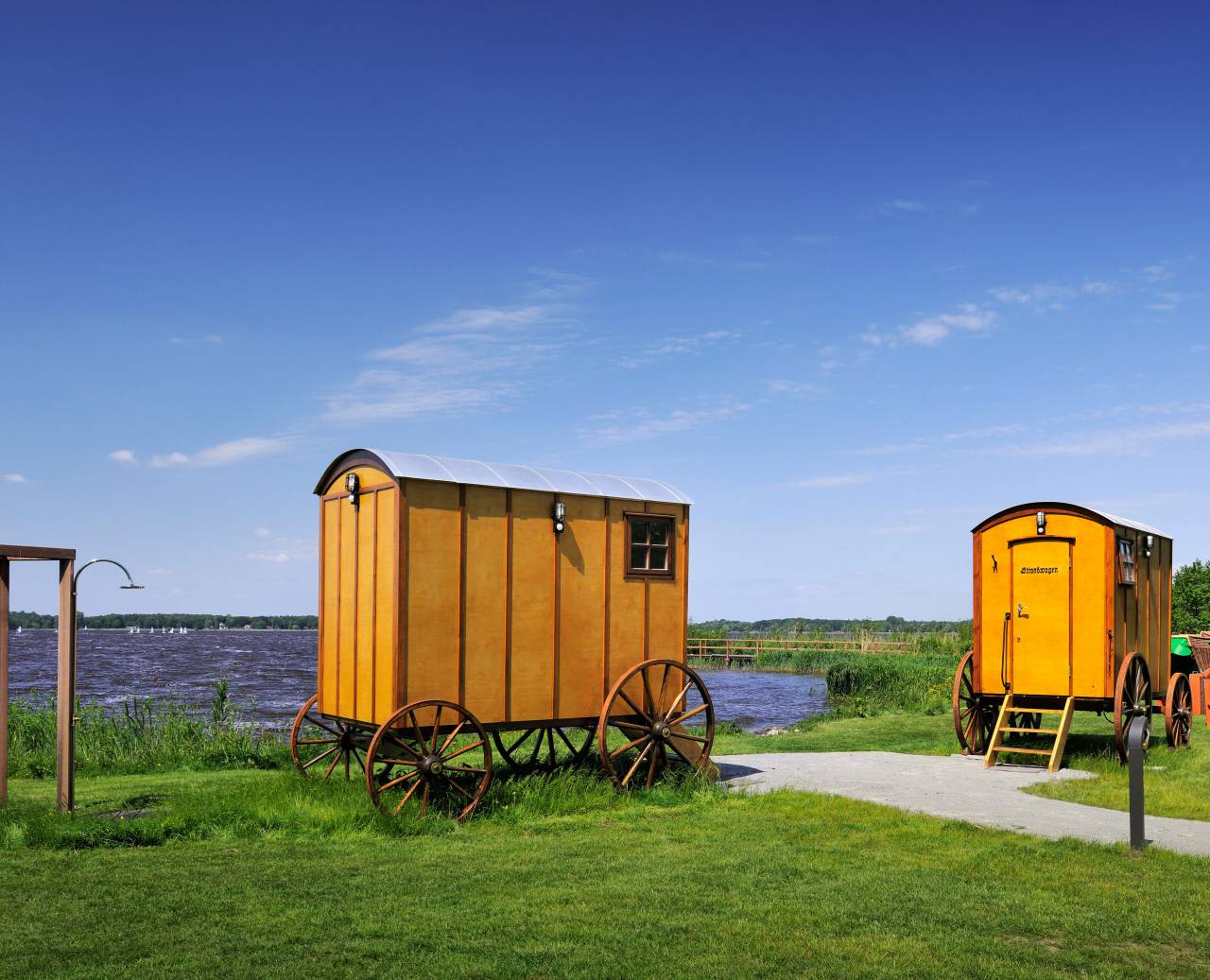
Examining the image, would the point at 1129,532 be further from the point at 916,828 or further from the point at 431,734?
the point at 431,734

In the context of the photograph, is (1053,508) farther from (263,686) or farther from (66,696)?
(263,686)

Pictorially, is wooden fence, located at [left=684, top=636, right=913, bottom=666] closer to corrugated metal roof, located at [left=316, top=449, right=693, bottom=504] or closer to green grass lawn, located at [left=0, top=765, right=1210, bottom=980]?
corrugated metal roof, located at [left=316, top=449, right=693, bottom=504]

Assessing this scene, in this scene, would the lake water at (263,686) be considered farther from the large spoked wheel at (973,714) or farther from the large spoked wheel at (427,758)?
the large spoked wheel at (427,758)

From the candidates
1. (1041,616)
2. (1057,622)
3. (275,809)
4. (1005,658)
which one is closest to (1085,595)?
(1057,622)

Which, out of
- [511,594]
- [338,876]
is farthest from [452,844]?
[511,594]

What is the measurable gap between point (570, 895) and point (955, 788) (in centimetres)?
705

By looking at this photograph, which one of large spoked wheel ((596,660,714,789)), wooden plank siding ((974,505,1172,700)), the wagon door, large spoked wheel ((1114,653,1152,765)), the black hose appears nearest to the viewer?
large spoked wheel ((596,660,714,789))

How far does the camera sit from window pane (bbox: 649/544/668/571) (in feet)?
44.2

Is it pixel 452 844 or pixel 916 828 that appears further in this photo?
pixel 916 828

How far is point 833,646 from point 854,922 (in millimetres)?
48652

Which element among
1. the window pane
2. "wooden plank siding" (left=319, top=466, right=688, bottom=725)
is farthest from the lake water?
the window pane

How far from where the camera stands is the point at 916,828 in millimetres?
10500

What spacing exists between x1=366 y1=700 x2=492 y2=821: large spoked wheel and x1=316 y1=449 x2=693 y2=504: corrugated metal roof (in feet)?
7.70

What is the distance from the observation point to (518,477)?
12344mm
